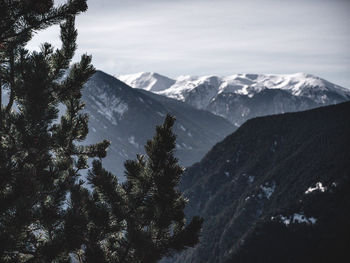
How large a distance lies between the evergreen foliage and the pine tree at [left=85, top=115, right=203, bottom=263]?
0.07ft

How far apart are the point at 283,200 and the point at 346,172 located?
34.9m

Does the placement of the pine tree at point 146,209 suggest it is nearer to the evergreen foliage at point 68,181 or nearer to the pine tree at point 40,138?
the evergreen foliage at point 68,181

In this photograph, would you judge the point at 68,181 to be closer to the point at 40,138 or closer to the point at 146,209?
the point at 40,138

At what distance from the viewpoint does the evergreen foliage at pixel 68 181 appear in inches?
297

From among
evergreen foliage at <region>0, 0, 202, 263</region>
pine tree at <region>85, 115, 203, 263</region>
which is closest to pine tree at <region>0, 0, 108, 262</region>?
evergreen foliage at <region>0, 0, 202, 263</region>

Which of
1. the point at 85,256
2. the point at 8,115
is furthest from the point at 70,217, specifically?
the point at 8,115

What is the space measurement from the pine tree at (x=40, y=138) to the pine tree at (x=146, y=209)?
2.18ft

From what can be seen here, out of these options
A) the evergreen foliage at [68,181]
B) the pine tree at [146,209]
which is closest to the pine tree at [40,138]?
the evergreen foliage at [68,181]

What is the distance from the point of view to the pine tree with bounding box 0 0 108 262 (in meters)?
6.41

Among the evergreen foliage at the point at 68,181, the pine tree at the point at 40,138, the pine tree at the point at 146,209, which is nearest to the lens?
the pine tree at the point at 40,138

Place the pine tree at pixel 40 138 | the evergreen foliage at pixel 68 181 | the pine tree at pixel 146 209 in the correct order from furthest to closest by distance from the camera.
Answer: the pine tree at pixel 146 209, the evergreen foliage at pixel 68 181, the pine tree at pixel 40 138

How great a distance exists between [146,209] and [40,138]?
300 centimetres

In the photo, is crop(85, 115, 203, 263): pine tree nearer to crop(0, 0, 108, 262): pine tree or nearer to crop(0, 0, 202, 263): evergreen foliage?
crop(0, 0, 202, 263): evergreen foliage

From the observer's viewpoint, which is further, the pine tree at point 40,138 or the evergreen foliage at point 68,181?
the evergreen foliage at point 68,181
